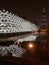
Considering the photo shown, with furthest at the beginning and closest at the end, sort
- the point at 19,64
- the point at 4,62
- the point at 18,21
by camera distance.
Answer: the point at 18,21
the point at 4,62
the point at 19,64

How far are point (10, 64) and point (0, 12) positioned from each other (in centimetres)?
4564

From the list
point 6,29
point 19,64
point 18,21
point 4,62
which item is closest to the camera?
point 19,64

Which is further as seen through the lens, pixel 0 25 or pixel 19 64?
pixel 0 25

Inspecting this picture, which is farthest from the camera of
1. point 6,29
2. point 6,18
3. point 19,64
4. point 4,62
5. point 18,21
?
point 18,21

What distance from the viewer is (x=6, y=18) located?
49656 millimetres

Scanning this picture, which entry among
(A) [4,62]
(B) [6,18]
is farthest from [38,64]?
(B) [6,18]

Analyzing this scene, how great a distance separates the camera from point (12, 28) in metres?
48.5

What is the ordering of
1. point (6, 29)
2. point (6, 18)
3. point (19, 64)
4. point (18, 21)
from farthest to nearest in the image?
point (18, 21), point (6, 18), point (6, 29), point (19, 64)

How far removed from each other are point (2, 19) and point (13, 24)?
3.93 meters

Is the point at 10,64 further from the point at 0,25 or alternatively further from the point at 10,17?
the point at 10,17

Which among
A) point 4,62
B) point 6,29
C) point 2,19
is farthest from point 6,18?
point 4,62

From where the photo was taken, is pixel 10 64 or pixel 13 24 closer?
pixel 10 64

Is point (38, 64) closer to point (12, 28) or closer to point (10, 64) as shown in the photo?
point (10, 64)

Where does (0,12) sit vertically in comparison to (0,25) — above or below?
above
